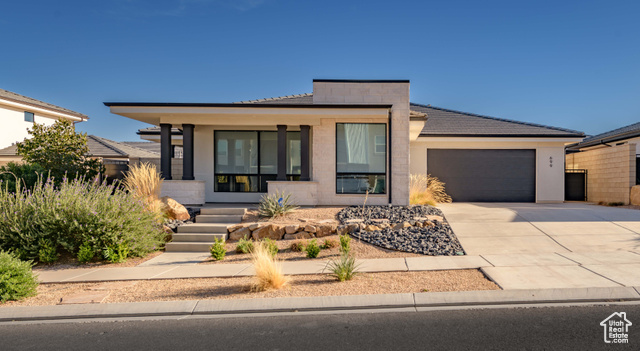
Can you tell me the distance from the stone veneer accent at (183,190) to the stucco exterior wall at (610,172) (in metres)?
17.3

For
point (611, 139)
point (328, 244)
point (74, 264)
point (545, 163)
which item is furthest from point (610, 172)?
point (74, 264)

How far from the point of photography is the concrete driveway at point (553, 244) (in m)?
6.44

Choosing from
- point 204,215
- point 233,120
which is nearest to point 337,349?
point 204,215

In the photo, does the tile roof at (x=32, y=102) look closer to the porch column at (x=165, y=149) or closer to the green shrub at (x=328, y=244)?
the porch column at (x=165, y=149)

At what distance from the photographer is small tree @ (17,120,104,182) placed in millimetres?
13031

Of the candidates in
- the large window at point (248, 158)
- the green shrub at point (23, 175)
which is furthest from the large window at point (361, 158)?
the green shrub at point (23, 175)

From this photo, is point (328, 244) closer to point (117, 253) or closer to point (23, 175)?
point (117, 253)

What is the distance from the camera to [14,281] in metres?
6.09

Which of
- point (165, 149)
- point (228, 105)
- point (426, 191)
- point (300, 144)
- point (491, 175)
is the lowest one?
point (426, 191)

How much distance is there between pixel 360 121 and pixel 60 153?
34.6 feet

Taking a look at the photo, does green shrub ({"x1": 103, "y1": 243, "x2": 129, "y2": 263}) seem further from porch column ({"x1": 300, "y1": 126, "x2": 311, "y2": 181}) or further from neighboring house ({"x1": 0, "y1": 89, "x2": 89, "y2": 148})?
neighboring house ({"x1": 0, "y1": 89, "x2": 89, "y2": 148})

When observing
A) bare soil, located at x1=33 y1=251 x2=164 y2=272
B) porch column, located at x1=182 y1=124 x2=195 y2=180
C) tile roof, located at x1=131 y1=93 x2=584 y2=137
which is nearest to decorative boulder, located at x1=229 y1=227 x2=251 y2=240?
bare soil, located at x1=33 y1=251 x2=164 y2=272

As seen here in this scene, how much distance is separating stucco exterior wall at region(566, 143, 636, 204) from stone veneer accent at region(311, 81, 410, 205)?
402 inches

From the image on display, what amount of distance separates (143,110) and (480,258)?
1105cm
